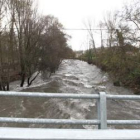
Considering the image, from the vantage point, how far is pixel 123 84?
54.4 ft

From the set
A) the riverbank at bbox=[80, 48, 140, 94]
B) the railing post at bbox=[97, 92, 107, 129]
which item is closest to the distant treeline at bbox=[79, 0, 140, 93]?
the riverbank at bbox=[80, 48, 140, 94]

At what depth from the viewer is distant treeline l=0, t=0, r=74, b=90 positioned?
16.5 meters

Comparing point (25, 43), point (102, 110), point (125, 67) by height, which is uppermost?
point (25, 43)

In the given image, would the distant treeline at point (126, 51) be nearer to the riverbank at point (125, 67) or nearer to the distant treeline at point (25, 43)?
the riverbank at point (125, 67)

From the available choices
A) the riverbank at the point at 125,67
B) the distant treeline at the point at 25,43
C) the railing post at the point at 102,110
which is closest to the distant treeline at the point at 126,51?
the riverbank at the point at 125,67

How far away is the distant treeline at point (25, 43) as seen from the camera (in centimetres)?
1645

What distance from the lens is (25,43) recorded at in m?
18.3

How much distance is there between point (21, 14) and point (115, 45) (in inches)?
372

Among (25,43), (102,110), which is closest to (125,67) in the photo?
(25,43)

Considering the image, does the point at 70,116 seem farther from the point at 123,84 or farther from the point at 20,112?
the point at 123,84

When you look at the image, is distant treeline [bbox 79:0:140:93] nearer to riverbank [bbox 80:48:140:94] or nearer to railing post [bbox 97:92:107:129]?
riverbank [bbox 80:48:140:94]

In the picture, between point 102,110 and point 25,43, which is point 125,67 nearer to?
point 25,43

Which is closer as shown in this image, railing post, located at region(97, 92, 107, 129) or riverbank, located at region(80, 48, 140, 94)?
railing post, located at region(97, 92, 107, 129)

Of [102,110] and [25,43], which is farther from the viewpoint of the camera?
[25,43]
